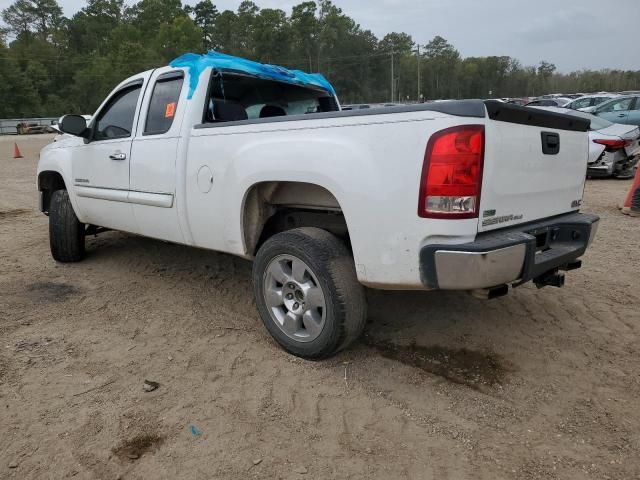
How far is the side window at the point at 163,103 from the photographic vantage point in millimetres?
3920

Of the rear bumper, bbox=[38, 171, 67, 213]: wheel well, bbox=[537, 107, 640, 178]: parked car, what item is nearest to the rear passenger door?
bbox=[38, 171, 67, 213]: wheel well

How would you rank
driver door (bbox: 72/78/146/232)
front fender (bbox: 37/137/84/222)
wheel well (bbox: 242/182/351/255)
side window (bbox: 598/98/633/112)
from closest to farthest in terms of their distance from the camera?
wheel well (bbox: 242/182/351/255), driver door (bbox: 72/78/146/232), front fender (bbox: 37/137/84/222), side window (bbox: 598/98/633/112)

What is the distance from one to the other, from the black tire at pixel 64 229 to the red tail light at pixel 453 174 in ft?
13.7

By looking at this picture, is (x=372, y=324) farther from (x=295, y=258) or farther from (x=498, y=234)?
(x=498, y=234)

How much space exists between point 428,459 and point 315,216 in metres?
1.78

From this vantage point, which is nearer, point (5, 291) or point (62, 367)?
point (62, 367)

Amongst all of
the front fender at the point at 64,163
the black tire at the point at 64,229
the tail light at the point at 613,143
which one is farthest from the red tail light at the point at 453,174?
the tail light at the point at 613,143

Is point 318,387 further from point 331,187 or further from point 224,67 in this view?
point 224,67

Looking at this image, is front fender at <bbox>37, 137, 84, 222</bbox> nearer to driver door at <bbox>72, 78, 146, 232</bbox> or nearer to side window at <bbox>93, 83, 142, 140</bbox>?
driver door at <bbox>72, 78, 146, 232</bbox>

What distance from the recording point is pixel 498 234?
269cm

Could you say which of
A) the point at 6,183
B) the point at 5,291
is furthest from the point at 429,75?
the point at 5,291

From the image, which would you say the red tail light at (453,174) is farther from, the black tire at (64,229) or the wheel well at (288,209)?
the black tire at (64,229)

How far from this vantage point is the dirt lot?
234 centimetres

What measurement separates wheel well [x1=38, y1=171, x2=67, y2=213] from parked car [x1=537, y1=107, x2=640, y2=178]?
360 inches
